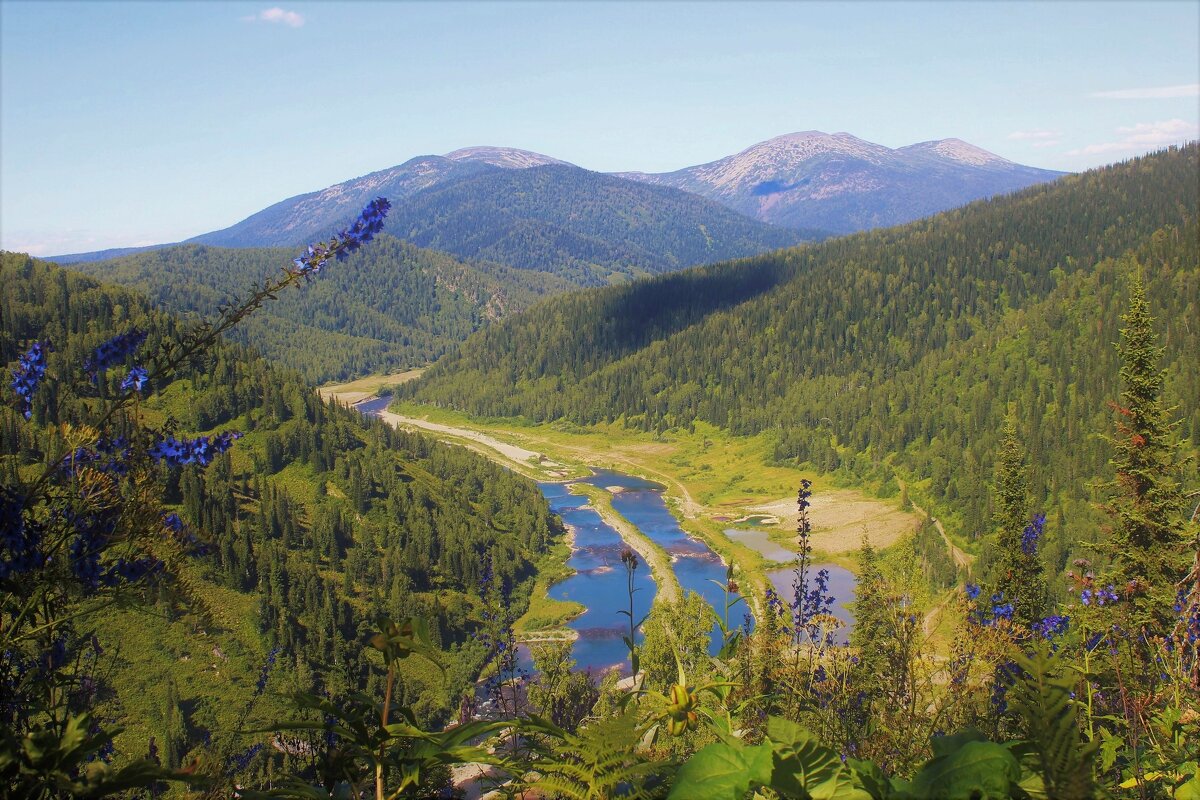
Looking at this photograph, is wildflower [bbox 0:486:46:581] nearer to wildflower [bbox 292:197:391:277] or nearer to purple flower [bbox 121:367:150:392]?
purple flower [bbox 121:367:150:392]

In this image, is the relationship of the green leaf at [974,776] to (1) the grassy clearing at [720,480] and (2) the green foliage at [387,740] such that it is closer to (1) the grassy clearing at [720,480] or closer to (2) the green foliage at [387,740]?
(2) the green foliage at [387,740]

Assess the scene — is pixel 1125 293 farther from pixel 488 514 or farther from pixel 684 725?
pixel 684 725

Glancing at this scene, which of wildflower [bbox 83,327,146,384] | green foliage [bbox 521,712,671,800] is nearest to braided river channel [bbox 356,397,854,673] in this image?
wildflower [bbox 83,327,146,384]

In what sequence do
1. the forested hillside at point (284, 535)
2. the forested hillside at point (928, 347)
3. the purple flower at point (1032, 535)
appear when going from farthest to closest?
1. the forested hillside at point (928, 347)
2. the forested hillside at point (284, 535)
3. the purple flower at point (1032, 535)

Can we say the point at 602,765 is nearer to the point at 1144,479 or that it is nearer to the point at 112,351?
the point at 112,351

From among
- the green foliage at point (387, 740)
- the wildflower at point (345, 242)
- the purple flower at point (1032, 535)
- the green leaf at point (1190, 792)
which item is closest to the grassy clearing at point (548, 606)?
the purple flower at point (1032, 535)
